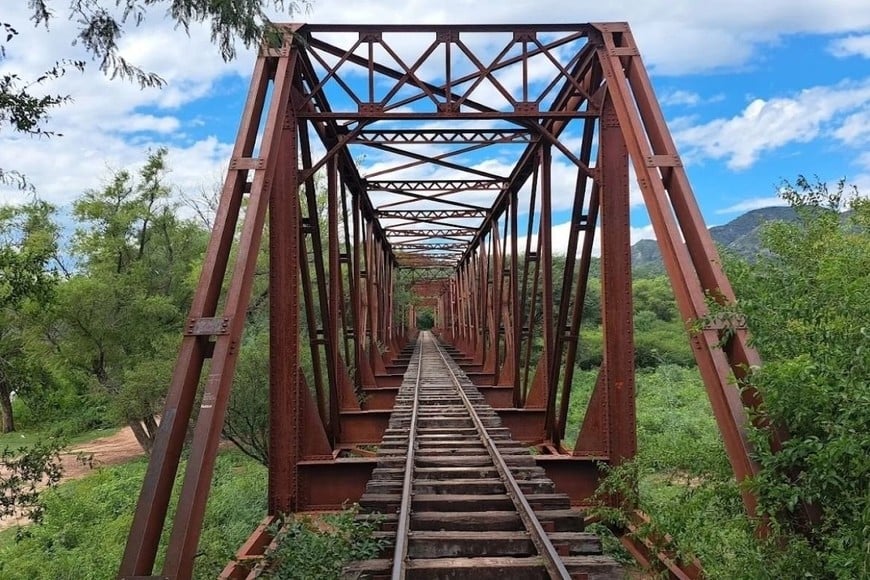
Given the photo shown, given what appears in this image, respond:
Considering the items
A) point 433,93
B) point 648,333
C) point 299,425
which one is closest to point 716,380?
point 299,425

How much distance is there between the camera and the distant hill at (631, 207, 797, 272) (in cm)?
616

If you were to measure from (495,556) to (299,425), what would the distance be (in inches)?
122

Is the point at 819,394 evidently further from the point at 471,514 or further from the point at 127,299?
the point at 127,299

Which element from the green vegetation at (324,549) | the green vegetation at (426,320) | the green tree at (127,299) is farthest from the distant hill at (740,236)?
the green vegetation at (426,320)

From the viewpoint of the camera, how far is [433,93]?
Result: 875cm

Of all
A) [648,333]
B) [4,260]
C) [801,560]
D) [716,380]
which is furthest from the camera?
[648,333]

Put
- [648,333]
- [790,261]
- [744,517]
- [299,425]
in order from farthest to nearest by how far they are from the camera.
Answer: [648,333] < [299,425] < [790,261] < [744,517]

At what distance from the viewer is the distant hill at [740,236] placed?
616cm

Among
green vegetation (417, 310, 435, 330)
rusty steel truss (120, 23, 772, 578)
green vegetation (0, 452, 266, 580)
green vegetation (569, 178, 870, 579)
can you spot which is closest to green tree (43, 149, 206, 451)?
green vegetation (0, 452, 266, 580)

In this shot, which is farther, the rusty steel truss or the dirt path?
the dirt path

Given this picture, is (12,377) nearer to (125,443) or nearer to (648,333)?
(125,443)

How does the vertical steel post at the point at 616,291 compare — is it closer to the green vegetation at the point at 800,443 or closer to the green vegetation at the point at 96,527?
the green vegetation at the point at 800,443

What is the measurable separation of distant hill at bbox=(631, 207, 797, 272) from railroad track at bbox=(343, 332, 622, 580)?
2591 millimetres

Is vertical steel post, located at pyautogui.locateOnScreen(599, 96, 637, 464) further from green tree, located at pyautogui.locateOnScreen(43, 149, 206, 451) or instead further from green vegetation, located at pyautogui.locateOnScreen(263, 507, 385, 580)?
green tree, located at pyautogui.locateOnScreen(43, 149, 206, 451)
